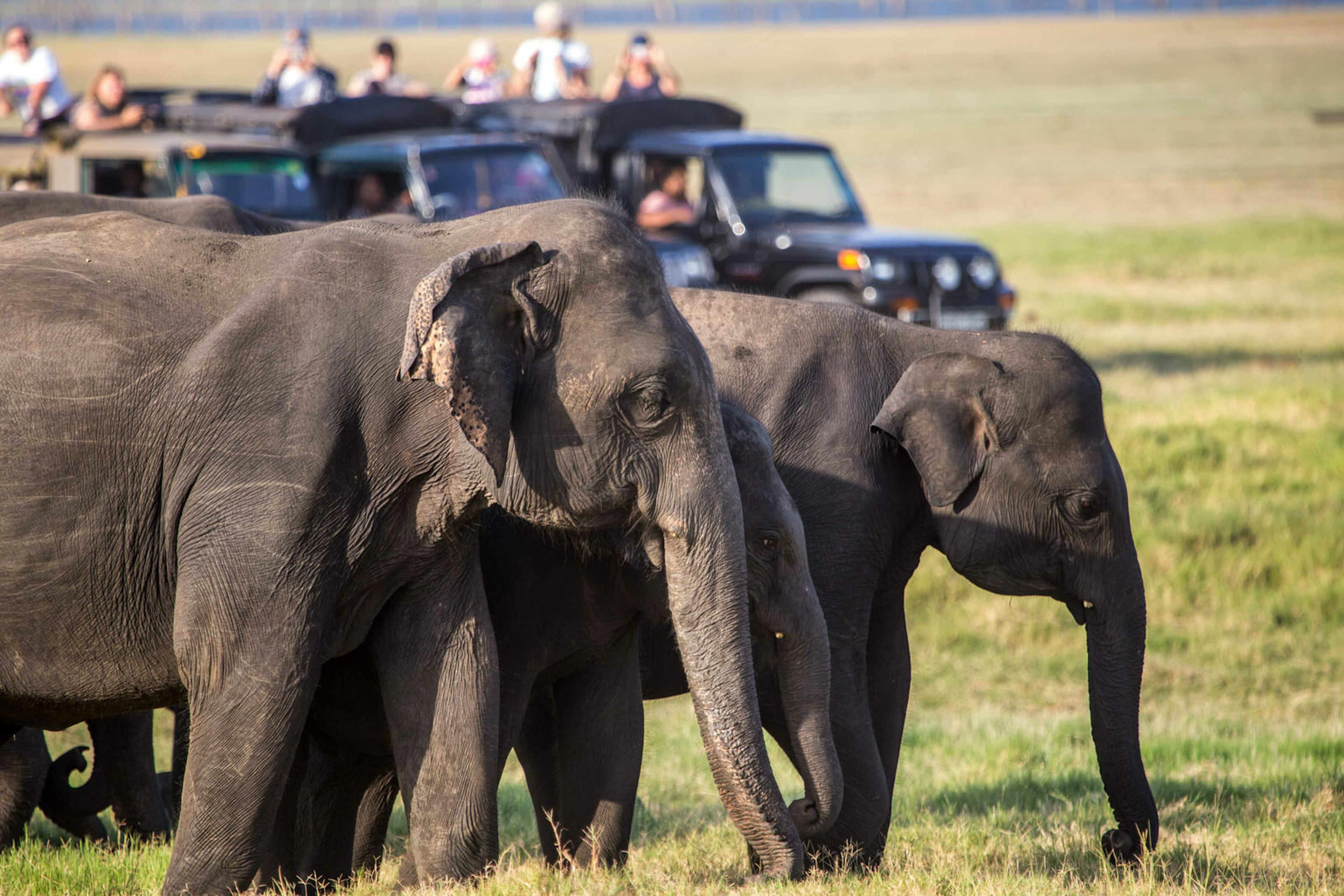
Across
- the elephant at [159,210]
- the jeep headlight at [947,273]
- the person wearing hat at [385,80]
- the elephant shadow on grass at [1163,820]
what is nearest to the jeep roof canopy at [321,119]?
the person wearing hat at [385,80]

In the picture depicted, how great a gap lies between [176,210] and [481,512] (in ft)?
8.52

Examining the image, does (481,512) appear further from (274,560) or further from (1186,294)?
(1186,294)

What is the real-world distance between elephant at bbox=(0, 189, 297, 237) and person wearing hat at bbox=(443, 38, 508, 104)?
507 inches

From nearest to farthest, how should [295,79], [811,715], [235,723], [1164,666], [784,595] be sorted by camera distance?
[235,723], [811,715], [784,595], [1164,666], [295,79]

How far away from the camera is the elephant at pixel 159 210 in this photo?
6.55 metres

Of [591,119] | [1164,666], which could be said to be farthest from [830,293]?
[1164,666]

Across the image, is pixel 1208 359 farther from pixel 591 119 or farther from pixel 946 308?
pixel 591 119

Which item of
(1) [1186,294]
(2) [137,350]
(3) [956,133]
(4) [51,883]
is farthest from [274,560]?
(3) [956,133]

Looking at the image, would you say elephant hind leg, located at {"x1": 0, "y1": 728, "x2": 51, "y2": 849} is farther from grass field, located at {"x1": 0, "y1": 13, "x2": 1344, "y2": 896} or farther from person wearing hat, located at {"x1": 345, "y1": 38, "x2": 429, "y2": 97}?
person wearing hat, located at {"x1": 345, "y1": 38, "x2": 429, "y2": 97}

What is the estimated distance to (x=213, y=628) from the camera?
15.1 ft

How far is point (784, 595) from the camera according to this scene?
5.32 metres

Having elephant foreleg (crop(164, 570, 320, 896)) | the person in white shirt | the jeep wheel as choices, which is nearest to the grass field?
elephant foreleg (crop(164, 570, 320, 896))

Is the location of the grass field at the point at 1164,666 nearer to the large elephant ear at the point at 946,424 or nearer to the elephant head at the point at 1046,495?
the elephant head at the point at 1046,495

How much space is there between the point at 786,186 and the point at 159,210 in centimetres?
1191
